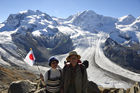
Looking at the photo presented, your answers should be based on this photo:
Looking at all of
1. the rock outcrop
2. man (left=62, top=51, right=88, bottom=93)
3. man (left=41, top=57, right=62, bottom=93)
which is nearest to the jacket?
man (left=62, top=51, right=88, bottom=93)

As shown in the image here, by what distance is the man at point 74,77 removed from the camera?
7.00 m

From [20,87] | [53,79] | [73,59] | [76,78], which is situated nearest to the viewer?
[76,78]

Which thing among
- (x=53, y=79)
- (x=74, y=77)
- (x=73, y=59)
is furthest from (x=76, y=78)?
(x=53, y=79)

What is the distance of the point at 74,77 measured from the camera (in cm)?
706

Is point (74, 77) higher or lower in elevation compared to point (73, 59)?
lower

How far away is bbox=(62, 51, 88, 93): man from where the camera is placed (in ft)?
23.0

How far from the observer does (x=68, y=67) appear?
282 inches

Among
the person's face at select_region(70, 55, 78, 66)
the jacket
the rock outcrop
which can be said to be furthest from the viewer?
the rock outcrop

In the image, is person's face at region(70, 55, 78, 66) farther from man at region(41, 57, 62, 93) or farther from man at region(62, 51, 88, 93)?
man at region(41, 57, 62, 93)

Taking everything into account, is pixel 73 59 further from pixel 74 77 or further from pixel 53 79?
pixel 53 79

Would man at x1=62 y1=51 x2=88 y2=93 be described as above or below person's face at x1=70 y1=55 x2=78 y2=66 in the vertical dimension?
below

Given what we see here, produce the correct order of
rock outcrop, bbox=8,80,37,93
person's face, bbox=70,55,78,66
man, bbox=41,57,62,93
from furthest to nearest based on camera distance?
rock outcrop, bbox=8,80,37,93, man, bbox=41,57,62,93, person's face, bbox=70,55,78,66

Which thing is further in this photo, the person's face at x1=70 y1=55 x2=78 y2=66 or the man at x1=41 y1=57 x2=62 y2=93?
the man at x1=41 y1=57 x2=62 y2=93

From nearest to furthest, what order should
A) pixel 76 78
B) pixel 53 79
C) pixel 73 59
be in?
pixel 76 78, pixel 73 59, pixel 53 79
